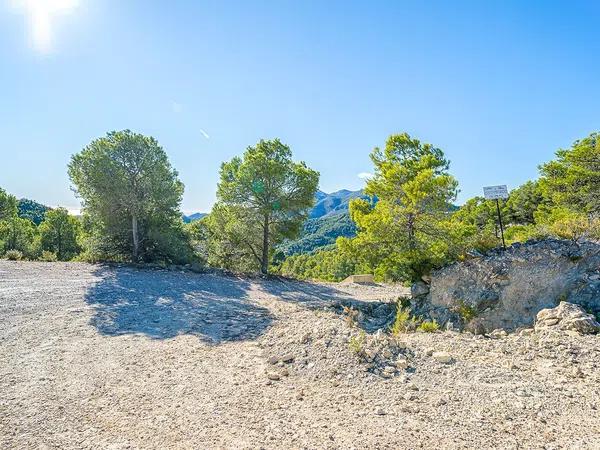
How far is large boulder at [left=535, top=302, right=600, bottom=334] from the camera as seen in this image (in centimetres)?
588

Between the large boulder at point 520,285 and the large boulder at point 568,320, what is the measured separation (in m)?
0.90

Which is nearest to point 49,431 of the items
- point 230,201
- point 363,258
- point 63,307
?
point 63,307

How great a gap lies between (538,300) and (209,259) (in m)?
15.6

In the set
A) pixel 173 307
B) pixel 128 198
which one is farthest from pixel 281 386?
pixel 128 198

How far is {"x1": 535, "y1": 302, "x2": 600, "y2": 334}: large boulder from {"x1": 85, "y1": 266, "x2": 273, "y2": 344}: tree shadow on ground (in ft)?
18.1

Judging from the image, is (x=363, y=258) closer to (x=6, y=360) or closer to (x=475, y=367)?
(x=475, y=367)

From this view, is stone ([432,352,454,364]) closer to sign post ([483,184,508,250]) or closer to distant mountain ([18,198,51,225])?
sign post ([483,184,508,250])

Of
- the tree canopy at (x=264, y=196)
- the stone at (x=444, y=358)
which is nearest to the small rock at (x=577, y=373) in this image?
the stone at (x=444, y=358)

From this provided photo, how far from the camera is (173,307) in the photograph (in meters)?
9.41

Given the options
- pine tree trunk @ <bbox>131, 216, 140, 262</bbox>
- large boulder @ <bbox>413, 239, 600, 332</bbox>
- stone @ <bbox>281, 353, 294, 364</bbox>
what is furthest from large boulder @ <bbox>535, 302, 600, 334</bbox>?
pine tree trunk @ <bbox>131, 216, 140, 262</bbox>

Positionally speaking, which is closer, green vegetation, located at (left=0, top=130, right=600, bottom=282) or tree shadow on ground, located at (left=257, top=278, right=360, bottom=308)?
green vegetation, located at (left=0, top=130, right=600, bottom=282)

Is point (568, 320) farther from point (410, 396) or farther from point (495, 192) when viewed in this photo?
point (410, 396)

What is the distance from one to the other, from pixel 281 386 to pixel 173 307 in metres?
5.67

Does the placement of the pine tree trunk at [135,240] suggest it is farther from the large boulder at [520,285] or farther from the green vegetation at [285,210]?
the large boulder at [520,285]
